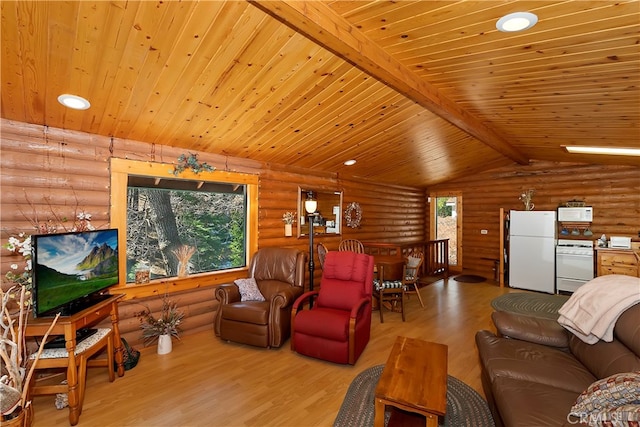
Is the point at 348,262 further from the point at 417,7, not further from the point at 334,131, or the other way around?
the point at 417,7

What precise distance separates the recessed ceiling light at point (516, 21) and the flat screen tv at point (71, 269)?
12.1 ft

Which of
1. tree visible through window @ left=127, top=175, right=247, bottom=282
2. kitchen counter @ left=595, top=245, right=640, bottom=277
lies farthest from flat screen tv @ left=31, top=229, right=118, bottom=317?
kitchen counter @ left=595, top=245, right=640, bottom=277

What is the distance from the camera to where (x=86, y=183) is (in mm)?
3211

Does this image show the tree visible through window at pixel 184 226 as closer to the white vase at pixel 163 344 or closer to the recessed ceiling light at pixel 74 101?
the white vase at pixel 163 344

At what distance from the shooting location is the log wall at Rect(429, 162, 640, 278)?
245 inches

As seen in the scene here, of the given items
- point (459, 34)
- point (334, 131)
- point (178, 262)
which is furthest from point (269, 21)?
point (178, 262)

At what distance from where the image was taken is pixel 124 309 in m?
3.51

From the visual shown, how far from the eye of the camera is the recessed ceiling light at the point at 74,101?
2.56 m

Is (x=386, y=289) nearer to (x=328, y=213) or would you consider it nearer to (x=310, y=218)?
(x=310, y=218)

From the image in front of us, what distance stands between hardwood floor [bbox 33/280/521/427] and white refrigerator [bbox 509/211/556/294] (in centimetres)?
335

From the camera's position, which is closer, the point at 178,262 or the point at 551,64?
the point at 551,64

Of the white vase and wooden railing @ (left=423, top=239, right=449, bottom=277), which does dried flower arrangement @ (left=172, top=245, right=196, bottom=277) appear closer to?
the white vase

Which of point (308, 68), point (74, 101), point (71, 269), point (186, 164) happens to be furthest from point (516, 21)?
point (71, 269)

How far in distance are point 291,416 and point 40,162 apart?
3.33 meters
